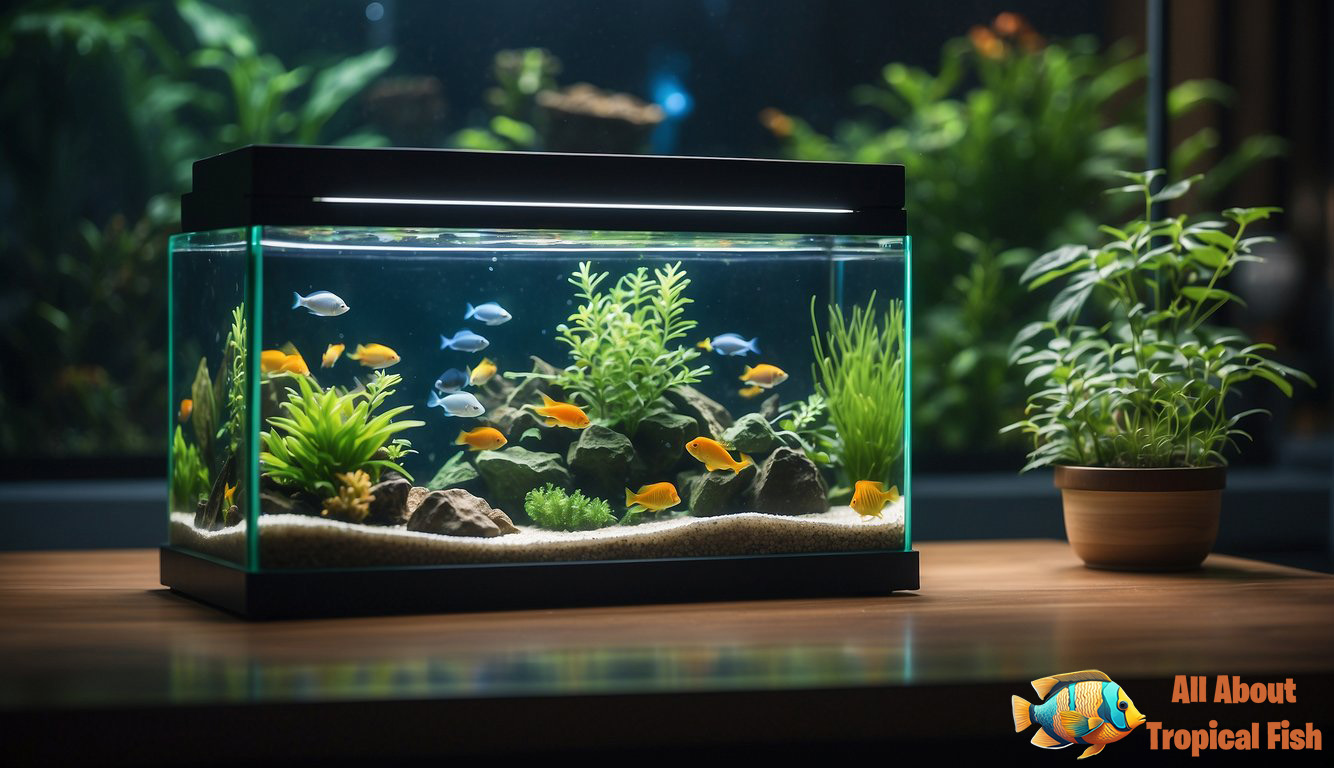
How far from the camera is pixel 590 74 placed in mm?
4750

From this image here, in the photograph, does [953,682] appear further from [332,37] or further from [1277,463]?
[1277,463]

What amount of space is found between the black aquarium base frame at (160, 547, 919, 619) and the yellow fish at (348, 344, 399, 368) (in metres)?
0.41

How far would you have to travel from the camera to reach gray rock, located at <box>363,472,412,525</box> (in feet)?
8.68

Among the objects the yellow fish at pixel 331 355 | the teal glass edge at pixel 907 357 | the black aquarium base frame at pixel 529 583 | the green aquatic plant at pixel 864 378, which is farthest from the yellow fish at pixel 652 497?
the yellow fish at pixel 331 355

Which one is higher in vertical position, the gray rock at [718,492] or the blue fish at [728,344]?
the blue fish at [728,344]

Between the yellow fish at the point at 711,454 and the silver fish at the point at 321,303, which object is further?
the yellow fish at the point at 711,454

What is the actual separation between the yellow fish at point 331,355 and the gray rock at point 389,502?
249 mm

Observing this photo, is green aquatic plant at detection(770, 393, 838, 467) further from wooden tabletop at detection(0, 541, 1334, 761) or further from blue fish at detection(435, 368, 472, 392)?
blue fish at detection(435, 368, 472, 392)

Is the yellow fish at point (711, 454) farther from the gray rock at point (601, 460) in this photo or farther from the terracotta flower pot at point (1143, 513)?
the terracotta flower pot at point (1143, 513)

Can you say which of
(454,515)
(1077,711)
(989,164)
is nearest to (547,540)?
(454,515)

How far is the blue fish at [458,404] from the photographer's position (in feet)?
8.91

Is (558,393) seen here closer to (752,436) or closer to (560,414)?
(560,414)

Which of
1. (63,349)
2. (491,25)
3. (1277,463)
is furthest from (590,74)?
(1277,463)

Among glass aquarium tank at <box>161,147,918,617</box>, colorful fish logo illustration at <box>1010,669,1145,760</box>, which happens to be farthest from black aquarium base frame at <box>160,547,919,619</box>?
colorful fish logo illustration at <box>1010,669,1145,760</box>
